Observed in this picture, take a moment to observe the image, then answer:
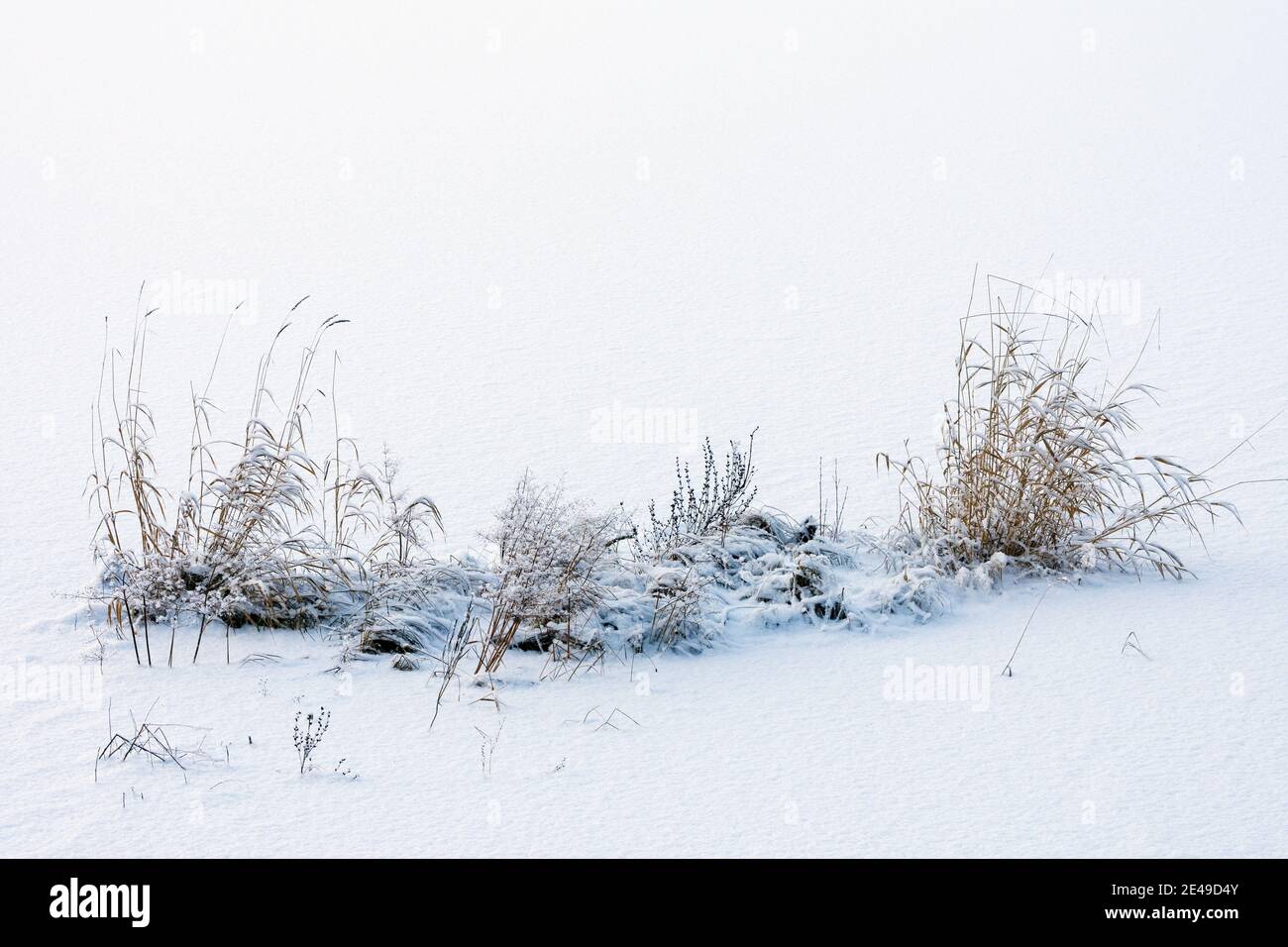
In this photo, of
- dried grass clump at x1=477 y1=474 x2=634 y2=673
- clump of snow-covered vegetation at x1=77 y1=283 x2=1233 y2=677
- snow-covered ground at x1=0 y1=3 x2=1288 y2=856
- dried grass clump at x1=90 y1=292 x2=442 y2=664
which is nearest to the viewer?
snow-covered ground at x1=0 y1=3 x2=1288 y2=856

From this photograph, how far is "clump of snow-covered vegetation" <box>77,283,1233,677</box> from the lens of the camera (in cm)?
461

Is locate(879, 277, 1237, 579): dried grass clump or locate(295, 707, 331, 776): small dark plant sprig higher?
locate(879, 277, 1237, 579): dried grass clump

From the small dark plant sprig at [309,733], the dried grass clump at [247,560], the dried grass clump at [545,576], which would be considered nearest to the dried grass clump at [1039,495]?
the dried grass clump at [545,576]

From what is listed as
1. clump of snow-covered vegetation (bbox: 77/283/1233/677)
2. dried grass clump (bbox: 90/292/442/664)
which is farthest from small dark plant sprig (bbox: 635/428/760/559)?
dried grass clump (bbox: 90/292/442/664)

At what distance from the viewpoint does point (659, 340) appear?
→ 878 centimetres

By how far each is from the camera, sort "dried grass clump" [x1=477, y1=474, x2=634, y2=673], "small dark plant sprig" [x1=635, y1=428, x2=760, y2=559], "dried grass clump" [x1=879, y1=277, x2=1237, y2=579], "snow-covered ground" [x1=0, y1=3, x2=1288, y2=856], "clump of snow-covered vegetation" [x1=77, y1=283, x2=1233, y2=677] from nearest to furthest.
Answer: "snow-covered ground" [x1=0, y1=3, x2=1288, y2=856] < "dried grass clump" [x1=477, y1=474, x2=634, y2=673] < "clump of snow-covered vegetation" [x1=77, y1=283, x2=1233, y2=677] < "dried grass clump" [x1=879, y1=277, x2=1237, y2=579] < "small dark plant sprig" [x1=635, y1=428, x2=760, y2=559]

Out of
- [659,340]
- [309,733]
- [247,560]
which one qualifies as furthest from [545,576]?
[659,340]

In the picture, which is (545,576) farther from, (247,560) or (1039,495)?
(1039,495)

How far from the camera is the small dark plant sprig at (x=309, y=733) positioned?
3.69 metres

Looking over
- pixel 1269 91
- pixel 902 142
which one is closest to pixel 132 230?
pixel 902 142

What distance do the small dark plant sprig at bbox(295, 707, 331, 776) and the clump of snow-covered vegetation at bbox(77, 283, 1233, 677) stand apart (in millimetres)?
449

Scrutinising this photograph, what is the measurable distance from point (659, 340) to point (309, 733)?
526cm

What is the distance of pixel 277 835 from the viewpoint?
3.32 m

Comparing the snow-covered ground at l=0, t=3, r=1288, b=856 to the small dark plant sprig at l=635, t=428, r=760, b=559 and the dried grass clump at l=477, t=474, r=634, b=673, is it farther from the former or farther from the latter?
the small dark plant sprig at l=635, t=428, r=760, b=559
